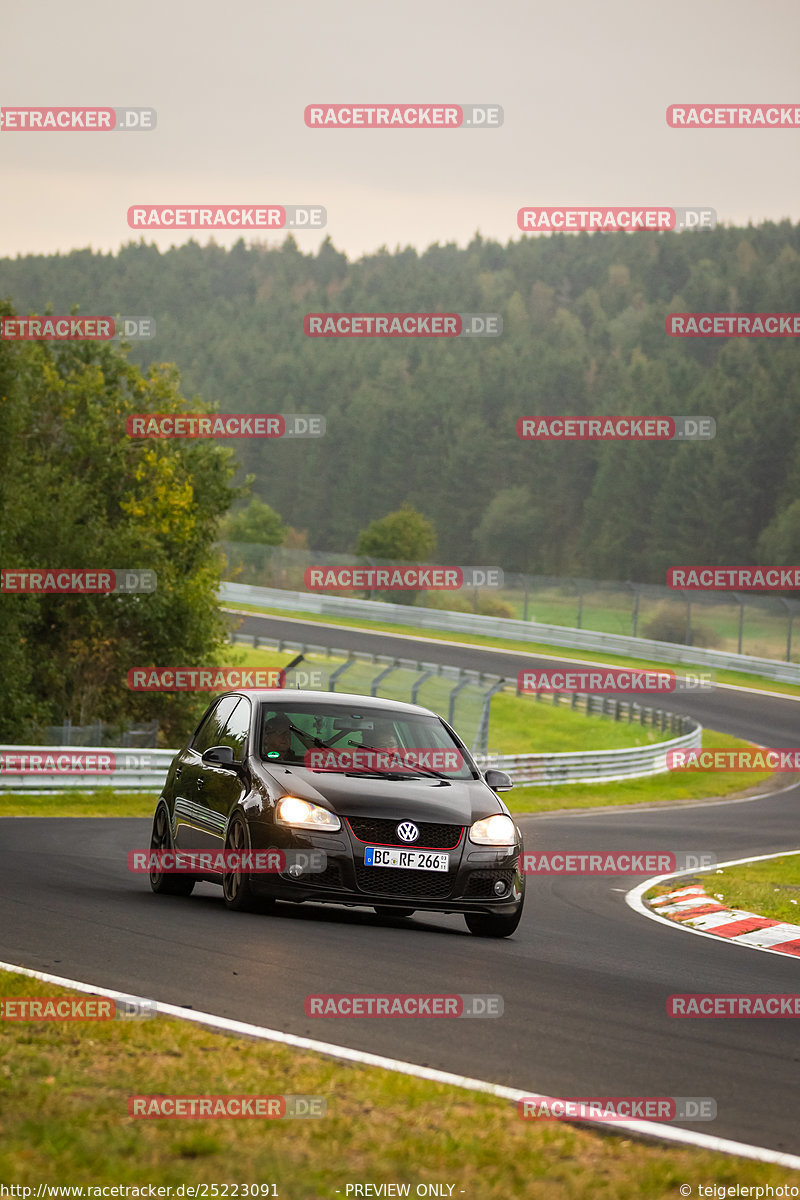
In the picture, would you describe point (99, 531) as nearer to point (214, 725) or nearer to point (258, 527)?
point (214, 725)

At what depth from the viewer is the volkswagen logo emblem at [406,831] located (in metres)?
9.56

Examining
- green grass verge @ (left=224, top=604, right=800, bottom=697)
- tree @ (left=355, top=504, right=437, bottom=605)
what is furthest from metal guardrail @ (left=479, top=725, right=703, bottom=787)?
tree @ (left=355, top=504, right=437, bottom=605)

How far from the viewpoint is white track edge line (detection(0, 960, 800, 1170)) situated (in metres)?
4.98

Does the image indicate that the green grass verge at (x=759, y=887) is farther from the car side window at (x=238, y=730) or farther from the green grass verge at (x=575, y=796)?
the green grass verge at (x=575, y=796)

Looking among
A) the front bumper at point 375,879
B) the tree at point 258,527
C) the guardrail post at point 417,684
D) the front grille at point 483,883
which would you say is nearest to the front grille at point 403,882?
the front bumper at point 375,879

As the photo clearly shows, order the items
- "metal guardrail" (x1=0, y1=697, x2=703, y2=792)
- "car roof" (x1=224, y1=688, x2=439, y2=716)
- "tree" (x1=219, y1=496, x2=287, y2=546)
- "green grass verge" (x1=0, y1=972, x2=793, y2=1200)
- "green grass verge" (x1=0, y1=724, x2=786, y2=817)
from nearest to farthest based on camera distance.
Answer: "green grass verge" (x1=0, y1=972, x2=793, y2=1200) < "car roof" (x1=224, y1=688, x2=439, y2=716) < "green grass verge" (x1=0, y1=724, x2=786, y2=817) < "metal guardrail" (x1=0, y1=697, x2=703, y2=792) < "tree" (x1=219, y1=496, x2=287, y2=546)

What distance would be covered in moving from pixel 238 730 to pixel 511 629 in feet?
147

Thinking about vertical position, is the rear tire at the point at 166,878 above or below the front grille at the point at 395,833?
below

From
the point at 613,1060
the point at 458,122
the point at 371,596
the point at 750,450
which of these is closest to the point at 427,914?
the point at 613,1060

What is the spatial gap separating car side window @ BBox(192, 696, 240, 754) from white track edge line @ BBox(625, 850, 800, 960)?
4.07 m

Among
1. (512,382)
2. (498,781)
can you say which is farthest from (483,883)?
(512,382)

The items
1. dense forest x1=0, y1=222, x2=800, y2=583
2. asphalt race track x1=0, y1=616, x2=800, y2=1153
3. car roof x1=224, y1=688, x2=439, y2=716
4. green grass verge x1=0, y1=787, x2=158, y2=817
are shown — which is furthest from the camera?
dense forest x1=0, y1=222, x2=800, y2=583

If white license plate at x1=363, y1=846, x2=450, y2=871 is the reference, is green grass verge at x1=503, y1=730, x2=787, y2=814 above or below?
below

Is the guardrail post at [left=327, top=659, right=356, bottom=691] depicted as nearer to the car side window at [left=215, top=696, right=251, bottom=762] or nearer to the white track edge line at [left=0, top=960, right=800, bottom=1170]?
the car side window at [left=215, top=696, right=251, bottom=762]
